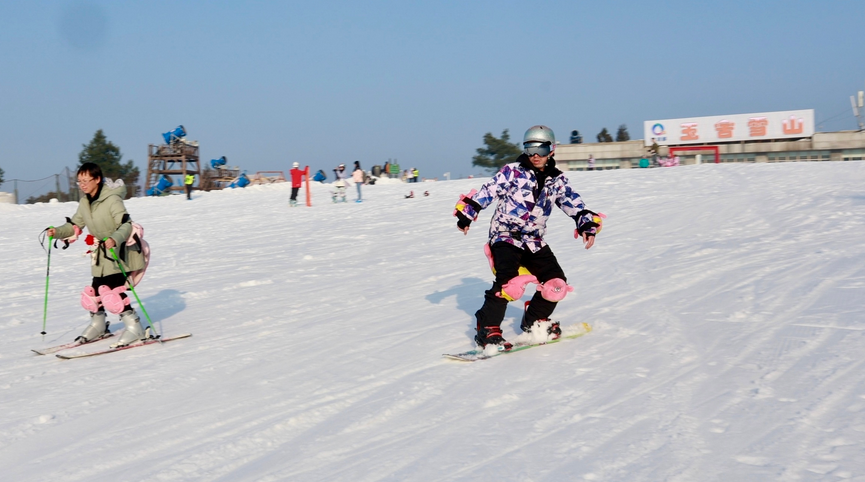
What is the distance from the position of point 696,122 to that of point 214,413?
6085 cm

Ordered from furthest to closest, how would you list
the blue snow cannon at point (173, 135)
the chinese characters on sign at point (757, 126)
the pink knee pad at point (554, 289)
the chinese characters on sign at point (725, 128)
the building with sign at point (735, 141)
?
the chinese characters on sign at point (725, 128) < the chinese characters on sign at point (757, 126) < the building with sign at point (735, 141) < the blue snow cannon at point (173, 135) < the pink knee pad at point (554, 289)

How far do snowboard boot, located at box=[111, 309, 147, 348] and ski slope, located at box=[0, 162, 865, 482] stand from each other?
0.39 feet

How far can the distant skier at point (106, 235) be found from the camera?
656 cm

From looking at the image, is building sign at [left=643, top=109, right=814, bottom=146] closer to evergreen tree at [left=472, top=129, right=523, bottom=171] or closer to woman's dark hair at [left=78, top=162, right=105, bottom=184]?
evergreen tree at [left=472, top=129, right=523, bottom=171]

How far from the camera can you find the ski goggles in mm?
5811

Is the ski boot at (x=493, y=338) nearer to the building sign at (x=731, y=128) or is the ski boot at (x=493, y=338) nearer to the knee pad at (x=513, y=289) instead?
the knee pad at (x=513, y=289)

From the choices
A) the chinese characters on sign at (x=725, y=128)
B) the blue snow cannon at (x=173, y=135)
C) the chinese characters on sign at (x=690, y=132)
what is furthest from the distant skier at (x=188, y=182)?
the chinese characters on sign at (x=725, y=128)

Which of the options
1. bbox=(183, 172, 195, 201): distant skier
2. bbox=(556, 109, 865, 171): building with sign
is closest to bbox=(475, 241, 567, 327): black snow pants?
bbox=(183, 172, 195, 201): distant skier

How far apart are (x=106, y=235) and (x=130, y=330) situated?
0.90 meters

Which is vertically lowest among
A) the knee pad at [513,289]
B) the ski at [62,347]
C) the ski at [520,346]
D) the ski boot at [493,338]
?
the ski at [62,347]

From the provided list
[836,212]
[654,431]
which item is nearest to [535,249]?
[654,431]

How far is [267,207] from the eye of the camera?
24.3 metres

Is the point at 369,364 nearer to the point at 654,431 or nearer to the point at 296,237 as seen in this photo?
the point at 654,431

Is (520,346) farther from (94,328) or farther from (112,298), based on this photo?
(94,328)
